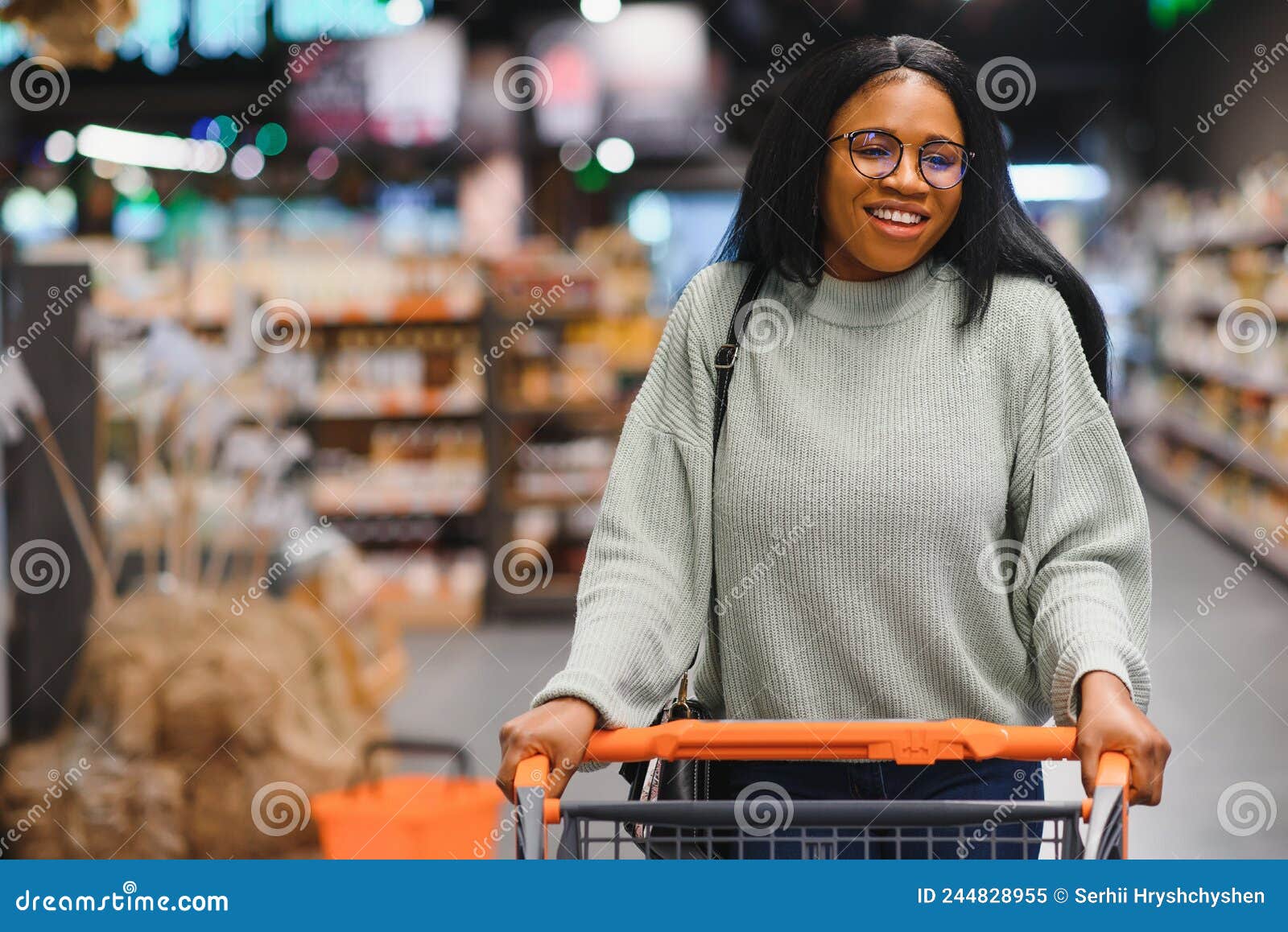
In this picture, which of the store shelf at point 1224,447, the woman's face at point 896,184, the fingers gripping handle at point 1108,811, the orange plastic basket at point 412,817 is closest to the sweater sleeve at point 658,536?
the woman's face at point 896,184

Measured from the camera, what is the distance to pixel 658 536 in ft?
5.18

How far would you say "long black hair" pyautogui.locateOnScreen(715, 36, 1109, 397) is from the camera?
5.02ft

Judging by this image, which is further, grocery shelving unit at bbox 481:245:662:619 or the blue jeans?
grocery shelving unit at bbox 481:245:662:619

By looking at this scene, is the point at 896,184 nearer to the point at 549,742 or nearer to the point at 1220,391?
the point at 549,742

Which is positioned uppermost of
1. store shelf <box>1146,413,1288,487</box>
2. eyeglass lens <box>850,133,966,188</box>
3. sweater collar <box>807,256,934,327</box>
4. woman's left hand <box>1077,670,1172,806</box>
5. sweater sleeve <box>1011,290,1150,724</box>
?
store shelf <box>1146,413,1288,487</box>

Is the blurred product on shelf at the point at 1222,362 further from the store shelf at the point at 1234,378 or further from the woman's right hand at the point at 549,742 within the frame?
the woman's right hand at the point at 549,742

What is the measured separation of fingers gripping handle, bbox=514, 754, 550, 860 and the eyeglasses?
0.74 meters

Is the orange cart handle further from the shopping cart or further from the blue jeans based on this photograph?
the blue jeans

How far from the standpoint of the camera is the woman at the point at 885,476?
58.2 inches

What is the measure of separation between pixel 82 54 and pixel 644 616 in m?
2.89

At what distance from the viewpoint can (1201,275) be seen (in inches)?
420

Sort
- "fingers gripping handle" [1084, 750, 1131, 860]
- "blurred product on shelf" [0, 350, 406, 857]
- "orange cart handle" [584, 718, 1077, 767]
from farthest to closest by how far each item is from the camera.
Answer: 1. "blurred product on shelf" [0, 350, 406, 857]
2. "orange cart handle" [584, 718, 1077, 767]
3. "fingers gripping handle" [1084, 750, 1131, 860]

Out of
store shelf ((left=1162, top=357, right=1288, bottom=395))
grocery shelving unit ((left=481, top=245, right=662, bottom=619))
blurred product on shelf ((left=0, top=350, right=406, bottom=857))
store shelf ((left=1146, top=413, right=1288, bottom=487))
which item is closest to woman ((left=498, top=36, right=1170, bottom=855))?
blurred product on shelf ((left=0, top=350, right=406, bottom=857))

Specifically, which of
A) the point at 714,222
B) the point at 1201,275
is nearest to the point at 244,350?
the point at 714,222
